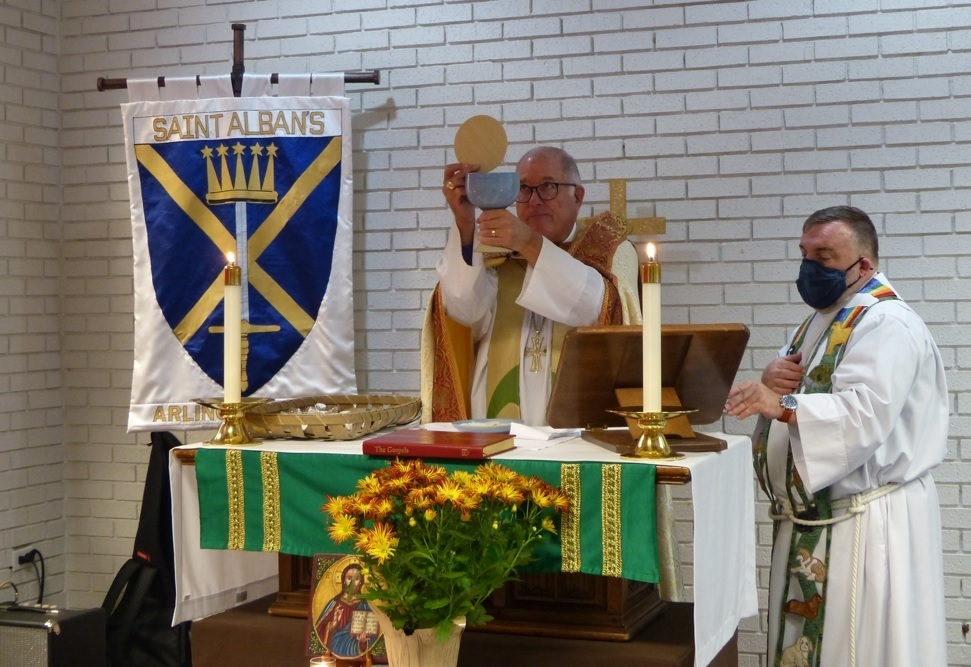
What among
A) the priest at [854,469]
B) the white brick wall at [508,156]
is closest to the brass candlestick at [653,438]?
the priest at [854,469]

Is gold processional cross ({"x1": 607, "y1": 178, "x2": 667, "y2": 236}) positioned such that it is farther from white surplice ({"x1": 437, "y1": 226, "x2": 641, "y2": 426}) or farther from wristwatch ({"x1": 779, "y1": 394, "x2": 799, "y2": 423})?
wristwatch ({"x1": 779, "y1": 394, "x2": 799, "y2": 423})

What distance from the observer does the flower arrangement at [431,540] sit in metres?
2.09

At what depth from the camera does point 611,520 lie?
7.49 feet

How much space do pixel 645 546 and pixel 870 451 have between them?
45.7 inches

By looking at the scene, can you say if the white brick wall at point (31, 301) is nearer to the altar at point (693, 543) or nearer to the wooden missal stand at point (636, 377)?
the altar at point (693, 543)

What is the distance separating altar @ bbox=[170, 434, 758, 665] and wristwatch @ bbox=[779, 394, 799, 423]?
0.37 metres

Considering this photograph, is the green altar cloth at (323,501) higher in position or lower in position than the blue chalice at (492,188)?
lower

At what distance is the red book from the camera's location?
93.4 inches

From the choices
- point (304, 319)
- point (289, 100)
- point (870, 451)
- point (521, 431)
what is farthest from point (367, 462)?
point (289, 100)

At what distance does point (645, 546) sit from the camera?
2262mm

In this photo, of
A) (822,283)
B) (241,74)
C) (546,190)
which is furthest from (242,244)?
(822,283)

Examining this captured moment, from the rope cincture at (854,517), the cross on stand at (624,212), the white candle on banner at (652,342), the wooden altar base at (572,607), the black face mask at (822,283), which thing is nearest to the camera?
the white candle on banner at (652,342)

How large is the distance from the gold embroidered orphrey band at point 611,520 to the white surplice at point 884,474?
1.01 metres

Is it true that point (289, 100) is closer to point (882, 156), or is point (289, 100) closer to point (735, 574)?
point (882, 156)
